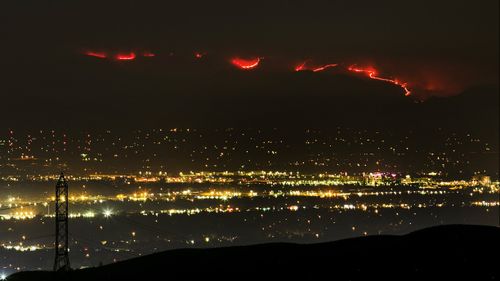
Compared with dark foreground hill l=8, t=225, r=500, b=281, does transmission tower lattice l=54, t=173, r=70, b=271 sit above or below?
above

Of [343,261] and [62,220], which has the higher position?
[62,220]

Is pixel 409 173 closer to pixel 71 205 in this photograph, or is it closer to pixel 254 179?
pixel 254 179

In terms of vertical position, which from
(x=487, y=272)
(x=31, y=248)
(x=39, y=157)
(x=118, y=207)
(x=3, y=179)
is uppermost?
(x=39, y=157)

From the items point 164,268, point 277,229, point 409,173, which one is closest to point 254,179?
point 409,173

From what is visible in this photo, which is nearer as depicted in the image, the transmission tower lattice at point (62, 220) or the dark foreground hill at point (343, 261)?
the dark foreground hill at point (343, 261)

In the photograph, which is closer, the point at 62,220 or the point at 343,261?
the point at 343,261

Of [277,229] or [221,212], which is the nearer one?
[277,229]

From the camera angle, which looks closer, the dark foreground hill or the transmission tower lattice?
the dark foreground hill

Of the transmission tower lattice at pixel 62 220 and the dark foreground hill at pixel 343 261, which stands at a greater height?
the transmission tower lattice at pixel 62 220
